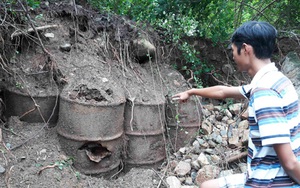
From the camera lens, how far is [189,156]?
143 inches

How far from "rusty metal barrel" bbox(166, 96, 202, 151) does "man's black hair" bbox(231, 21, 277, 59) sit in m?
2.40

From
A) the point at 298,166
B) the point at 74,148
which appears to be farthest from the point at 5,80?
the point at 298,166

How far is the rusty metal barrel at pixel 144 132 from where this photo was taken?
11.3ft

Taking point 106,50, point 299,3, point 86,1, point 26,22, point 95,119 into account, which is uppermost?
point 299,3

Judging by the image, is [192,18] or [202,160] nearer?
[202,160]

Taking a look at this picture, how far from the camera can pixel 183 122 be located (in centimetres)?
392

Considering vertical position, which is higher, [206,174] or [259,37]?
[259,37]

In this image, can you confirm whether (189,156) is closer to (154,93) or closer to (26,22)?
(154,93)

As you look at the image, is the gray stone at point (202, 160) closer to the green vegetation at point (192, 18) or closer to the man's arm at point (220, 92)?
the man's arm at point (220, 92)

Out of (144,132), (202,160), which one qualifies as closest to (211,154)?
(202,160)

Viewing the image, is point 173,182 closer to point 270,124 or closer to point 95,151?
point 95,151

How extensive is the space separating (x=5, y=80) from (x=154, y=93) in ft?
5.47

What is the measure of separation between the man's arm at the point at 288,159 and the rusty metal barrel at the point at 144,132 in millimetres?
2174

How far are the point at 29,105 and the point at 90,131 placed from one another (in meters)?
0.72
